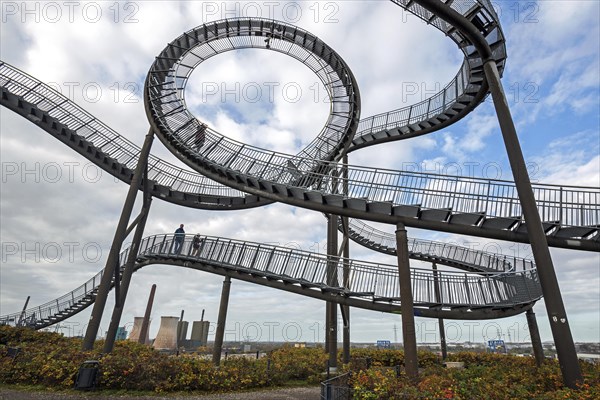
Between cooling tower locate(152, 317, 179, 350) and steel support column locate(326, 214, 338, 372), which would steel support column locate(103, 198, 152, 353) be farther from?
cooling tower locate(152, 317, 179, 350)

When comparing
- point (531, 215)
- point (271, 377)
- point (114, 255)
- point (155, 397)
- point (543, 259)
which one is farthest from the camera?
point (114, 255)

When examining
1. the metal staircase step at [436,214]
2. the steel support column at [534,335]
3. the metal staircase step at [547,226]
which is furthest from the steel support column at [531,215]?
the steel support column at [534,335]

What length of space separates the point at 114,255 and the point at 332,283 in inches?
403

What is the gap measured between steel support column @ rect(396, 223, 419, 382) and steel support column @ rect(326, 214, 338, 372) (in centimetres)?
277

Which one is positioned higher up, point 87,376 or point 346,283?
point 346,283

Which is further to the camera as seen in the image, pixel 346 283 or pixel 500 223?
pixel 346 283

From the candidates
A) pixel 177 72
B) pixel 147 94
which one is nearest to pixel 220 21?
pixel 177 72

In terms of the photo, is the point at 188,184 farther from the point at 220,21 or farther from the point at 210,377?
the point at 210,377

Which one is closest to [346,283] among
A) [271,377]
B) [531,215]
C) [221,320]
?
[271,377]

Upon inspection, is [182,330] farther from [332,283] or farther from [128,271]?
[332,283]

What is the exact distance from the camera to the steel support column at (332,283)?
45.1ft

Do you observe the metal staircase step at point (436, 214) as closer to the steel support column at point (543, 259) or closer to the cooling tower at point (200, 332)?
the steel support column at point (543, 259)

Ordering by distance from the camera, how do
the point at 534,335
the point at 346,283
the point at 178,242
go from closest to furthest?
the point at 346,283
the point at 534,335
the point at 178,242

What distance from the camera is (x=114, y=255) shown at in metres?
16.2
